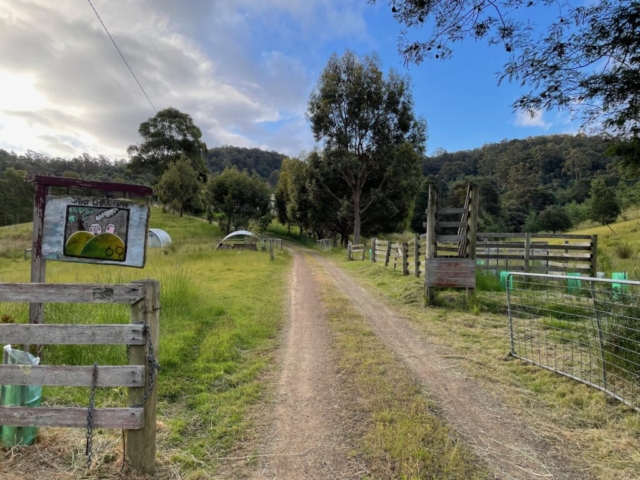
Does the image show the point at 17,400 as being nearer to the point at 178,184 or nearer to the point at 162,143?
the point at 178,184

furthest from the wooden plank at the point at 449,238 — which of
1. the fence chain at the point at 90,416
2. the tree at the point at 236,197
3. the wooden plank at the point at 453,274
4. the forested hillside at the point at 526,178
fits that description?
the forested hillside at the point at 526,178

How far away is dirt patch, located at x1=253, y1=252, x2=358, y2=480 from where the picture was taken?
8.71 feet

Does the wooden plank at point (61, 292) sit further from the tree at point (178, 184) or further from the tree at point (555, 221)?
the tree at point (555, 221)

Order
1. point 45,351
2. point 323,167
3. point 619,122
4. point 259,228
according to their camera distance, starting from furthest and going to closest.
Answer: point 259,228 < point 323,167 < point 619,122 < point 45,351

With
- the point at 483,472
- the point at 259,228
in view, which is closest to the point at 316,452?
the point at 483,472

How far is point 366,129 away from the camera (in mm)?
25594

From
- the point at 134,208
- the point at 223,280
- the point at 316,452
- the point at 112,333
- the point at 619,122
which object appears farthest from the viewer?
the point at 223,280

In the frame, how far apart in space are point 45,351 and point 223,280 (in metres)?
7.98

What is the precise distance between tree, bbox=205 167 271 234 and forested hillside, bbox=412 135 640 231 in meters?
31.0

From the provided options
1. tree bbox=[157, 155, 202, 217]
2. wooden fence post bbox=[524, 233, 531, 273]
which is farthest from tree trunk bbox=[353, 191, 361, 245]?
tree bbox=[157, 155, 202, 217]

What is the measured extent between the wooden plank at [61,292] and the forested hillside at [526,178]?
5471 cm

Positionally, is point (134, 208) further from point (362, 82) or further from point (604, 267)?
point (362, 82)

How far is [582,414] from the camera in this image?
3.37 meters

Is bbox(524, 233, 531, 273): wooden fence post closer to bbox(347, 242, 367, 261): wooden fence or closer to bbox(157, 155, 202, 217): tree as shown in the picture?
bbox(347, 242, 367, 261): wooden fence
